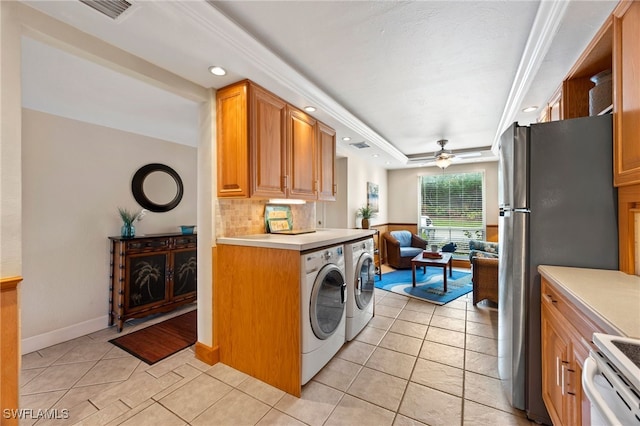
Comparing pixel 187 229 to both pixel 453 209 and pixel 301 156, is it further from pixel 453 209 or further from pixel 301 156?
pixel 453 209

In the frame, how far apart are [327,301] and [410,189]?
538 cm

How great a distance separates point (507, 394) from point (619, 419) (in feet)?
4.69

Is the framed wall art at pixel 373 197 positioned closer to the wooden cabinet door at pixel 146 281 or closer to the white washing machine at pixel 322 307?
the white washing machine at pixel 322 307

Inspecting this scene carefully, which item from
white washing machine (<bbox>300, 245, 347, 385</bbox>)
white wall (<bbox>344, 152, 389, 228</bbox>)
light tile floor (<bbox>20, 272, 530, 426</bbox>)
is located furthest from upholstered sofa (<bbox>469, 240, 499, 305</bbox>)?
white wall (<bbox>344, 152, 389, 228</bbox>)

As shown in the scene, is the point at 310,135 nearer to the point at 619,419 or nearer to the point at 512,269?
the point at 512,269

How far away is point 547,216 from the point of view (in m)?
1.56

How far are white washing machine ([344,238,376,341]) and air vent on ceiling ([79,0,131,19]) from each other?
2240 millimetres

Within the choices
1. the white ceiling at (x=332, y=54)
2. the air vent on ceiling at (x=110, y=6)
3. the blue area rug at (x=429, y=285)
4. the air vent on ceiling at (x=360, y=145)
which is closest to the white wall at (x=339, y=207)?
the air vent on ceiling at (x=360, y=145)

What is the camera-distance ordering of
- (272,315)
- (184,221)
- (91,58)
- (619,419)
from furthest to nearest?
(184,221) → (272,315) → (91,58) → (619,419)

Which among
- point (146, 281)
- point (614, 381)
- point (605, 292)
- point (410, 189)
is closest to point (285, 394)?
point (614, 381)

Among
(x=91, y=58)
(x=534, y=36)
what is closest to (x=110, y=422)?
(x=91, y=58)

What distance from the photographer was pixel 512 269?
1672mm

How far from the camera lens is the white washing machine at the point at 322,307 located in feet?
6.17

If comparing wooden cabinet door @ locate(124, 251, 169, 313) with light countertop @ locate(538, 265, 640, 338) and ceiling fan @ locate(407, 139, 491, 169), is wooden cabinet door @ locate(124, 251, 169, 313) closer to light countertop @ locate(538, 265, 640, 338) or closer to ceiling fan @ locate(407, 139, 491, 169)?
light countertop @ locate(538, 265, 640, 338)
